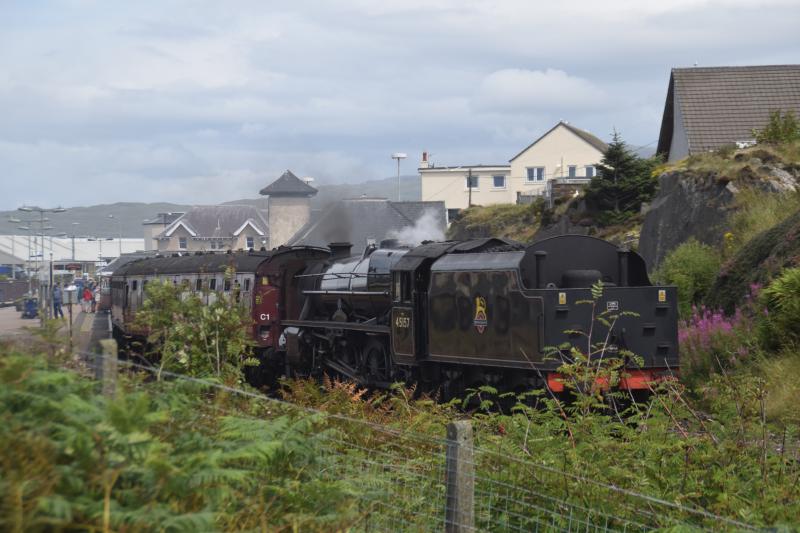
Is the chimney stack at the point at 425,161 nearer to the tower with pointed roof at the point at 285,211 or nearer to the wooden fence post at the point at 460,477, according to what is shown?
the tower with pointed roof at the point at 285,211

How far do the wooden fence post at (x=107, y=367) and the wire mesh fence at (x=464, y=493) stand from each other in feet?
0.04

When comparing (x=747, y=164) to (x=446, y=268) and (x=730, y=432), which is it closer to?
(x=446, y=268)

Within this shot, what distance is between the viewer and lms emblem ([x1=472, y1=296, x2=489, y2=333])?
14.3m

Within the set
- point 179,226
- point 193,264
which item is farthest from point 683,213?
point 179,226

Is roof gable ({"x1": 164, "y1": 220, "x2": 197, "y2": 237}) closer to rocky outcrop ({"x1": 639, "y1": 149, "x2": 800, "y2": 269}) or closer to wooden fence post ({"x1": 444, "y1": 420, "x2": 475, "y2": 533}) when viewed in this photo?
rocky outcrop ({"x1": 639, "y1": 149, "x2": 800, "y2": 269})

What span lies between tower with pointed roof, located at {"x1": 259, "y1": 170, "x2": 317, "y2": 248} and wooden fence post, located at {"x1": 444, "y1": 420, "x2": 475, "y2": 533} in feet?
249

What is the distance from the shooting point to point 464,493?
550 centimetres

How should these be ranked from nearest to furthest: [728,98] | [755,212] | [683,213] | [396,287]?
[396,287] → [755,212] → [683,213] → [728,98]

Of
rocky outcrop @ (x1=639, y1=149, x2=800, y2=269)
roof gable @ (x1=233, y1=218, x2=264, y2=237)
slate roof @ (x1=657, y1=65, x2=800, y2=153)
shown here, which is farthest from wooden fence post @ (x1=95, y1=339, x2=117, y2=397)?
roof gable @ (x1=233, y1=218, x2=264, y2=237)

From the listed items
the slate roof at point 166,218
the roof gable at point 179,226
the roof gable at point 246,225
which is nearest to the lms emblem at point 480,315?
the roof gable at point 246,225

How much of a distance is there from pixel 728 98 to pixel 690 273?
2264cm

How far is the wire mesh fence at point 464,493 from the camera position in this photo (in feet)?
18.2

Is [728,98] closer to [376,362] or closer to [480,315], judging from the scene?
[376,362]

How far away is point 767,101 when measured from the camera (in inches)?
1656
